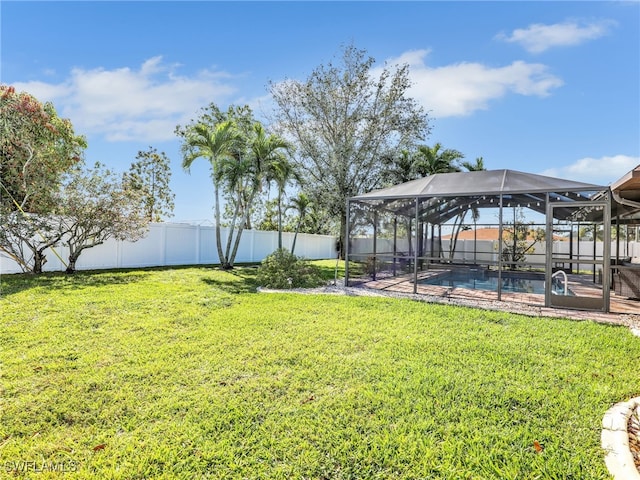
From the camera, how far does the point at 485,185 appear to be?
341 inches

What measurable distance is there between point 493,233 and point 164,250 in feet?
50.6

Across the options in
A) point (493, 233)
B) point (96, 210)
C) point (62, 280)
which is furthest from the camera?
point (493, 233)

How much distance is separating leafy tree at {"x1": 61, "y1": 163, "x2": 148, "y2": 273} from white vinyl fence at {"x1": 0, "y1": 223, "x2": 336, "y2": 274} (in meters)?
0.67

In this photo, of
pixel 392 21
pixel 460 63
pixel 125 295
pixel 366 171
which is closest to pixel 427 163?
pixel 366 171

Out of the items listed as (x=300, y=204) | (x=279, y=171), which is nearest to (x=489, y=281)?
(x=279, y=171)

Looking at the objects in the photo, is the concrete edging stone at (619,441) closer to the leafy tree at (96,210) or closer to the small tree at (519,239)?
the leafy tree at (96,210)

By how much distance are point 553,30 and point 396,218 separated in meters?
6.75

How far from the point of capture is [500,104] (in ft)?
40.2

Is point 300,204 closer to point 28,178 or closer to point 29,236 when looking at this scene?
point 28,178

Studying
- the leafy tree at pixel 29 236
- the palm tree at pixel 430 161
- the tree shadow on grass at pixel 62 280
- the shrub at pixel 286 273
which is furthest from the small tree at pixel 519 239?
the leafy tree at pixel 29 236

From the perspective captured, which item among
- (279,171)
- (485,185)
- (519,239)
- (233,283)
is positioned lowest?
(233,283)

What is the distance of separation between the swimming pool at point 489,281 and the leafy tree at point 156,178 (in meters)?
18.4

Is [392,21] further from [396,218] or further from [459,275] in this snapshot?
[459,275]

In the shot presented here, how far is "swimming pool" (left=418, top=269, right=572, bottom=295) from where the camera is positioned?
10.1 m
